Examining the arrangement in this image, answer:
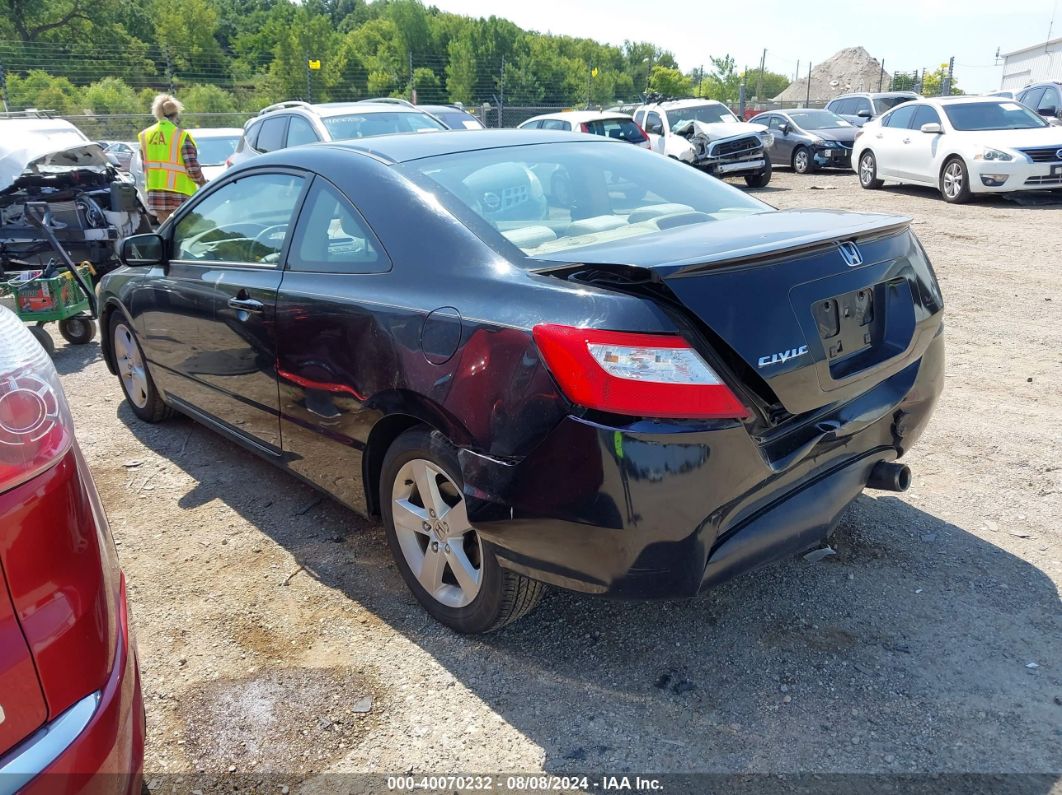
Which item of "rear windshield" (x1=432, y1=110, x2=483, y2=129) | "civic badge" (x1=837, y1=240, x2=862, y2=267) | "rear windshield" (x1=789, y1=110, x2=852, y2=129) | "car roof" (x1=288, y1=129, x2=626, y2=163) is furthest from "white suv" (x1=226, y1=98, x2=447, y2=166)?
"rear windshield" (x1=789, y1=110, x2=852, y2=129)

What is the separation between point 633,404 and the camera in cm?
216

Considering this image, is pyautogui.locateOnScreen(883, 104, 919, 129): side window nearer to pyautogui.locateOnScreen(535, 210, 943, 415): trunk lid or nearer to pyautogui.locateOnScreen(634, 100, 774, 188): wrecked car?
pyautogui.locateOnScreen(634, 100, 774, 188): wrecked car

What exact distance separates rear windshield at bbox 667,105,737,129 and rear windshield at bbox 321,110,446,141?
26.3 feet

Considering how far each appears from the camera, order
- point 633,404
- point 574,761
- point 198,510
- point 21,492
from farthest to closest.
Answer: point 198,510
point 574,761
point 633,404
point 21,492

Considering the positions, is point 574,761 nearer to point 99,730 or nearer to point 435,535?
point 435,535

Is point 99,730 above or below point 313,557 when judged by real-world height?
above

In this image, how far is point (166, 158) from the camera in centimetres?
843

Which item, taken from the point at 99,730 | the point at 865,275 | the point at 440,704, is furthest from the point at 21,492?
the point at 865,275

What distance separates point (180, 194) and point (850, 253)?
7741mm

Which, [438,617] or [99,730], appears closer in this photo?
[99,730]

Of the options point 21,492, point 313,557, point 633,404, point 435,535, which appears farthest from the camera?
point 313,557

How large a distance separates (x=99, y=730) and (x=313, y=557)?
6.13ft

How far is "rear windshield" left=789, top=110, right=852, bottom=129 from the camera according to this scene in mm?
18953

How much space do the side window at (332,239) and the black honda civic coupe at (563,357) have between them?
12 millimetres
